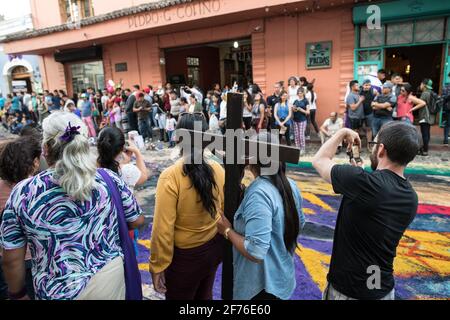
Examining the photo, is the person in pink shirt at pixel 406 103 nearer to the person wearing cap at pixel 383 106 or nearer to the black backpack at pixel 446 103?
the person wearing cap at pixel 383 106

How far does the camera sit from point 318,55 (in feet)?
33.7

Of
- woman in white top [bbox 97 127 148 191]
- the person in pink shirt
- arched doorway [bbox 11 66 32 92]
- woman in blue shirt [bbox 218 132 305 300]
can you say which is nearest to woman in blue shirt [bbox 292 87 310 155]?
the person in pink shirt

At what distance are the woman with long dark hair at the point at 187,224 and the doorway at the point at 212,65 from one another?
14.2 m

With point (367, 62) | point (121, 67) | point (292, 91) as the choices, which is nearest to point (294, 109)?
point (292, 91)

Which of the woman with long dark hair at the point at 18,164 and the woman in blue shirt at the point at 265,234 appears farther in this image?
the woman with long dark hair at the point at 18,164

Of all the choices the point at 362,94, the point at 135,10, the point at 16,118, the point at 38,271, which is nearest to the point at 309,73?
the point at 362,94

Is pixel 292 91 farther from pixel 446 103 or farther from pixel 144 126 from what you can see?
pixel 144 126

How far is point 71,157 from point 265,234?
40.0 inches

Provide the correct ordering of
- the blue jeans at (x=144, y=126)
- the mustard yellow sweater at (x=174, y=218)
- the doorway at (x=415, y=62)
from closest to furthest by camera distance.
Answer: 1. the mustard yellow sweater at (x=174, y=218)
2. the blue jeans at (x=144, y=126)
3. the doorway at (x=415, y=62)

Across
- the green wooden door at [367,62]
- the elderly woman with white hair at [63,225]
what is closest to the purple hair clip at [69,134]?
the elderly woman with white hair at [63,225]

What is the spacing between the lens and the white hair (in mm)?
1510

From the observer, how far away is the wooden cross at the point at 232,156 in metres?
1.59

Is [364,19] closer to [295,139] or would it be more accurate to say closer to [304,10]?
[304,10]
